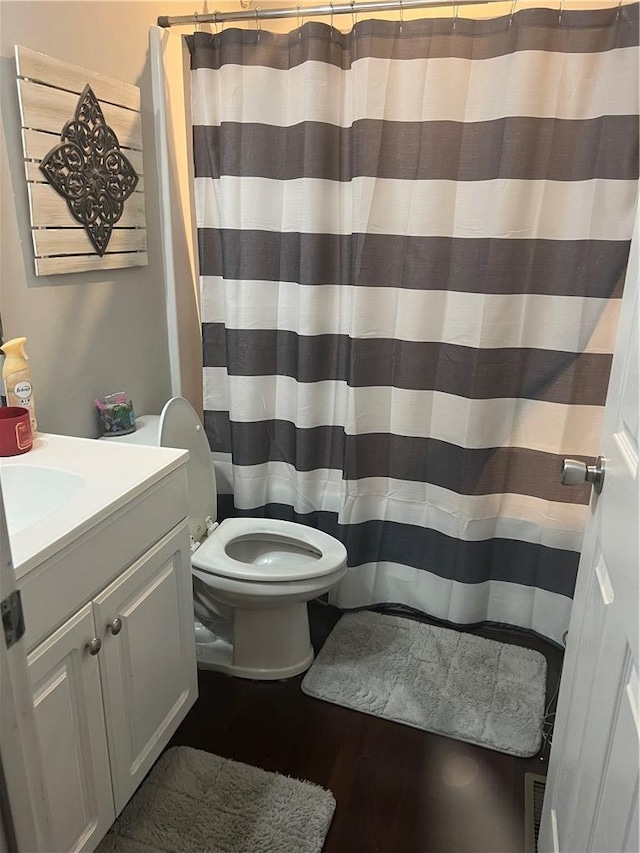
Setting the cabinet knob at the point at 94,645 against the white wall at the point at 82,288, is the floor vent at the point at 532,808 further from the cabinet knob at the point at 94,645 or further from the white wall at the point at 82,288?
the white wall at the point at 82,288

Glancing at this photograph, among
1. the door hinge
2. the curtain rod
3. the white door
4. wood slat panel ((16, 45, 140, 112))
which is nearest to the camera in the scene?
the door hinge

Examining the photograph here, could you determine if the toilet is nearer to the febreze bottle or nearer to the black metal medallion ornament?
the febreze bottle

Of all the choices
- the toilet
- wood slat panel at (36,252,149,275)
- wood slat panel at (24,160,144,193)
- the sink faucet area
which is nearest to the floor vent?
the toilet

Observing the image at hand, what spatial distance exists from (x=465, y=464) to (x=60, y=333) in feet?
4.02

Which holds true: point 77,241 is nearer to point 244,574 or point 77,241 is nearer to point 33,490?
point 33,490

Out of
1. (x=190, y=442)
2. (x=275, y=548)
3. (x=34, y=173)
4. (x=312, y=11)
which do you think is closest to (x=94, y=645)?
(x=190, y=442)

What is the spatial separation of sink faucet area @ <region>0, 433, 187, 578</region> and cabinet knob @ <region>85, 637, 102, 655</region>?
0.74 ft

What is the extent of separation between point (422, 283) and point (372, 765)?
4.39ft

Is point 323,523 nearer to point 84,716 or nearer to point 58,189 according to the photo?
point 84,716

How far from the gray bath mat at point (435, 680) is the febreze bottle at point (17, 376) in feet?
3.75

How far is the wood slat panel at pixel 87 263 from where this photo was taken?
5.08 feet

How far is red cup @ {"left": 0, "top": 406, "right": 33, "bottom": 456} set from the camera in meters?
1.38

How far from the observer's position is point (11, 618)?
625 mm

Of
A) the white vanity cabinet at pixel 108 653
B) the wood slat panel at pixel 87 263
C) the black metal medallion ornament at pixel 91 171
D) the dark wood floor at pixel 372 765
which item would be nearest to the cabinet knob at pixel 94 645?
the white vanity cabinet at pixel 108 653
